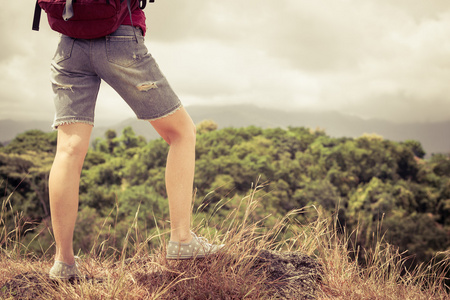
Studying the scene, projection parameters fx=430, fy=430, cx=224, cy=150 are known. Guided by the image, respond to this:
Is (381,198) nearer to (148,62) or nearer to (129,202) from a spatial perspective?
(129,202)

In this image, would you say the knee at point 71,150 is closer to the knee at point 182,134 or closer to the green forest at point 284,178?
the knee at point 182,134

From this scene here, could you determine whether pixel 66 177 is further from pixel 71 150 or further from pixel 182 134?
pixel 182 134

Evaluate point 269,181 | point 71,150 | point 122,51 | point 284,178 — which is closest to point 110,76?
point 122,51

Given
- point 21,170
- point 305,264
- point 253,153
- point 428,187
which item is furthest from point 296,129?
point 305,264

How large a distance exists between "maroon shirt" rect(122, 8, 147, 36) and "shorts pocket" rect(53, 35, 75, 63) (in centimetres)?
23

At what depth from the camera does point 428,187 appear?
1352 inches

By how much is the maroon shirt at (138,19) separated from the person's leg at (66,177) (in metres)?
0.44

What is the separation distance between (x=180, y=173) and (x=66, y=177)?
447 mm

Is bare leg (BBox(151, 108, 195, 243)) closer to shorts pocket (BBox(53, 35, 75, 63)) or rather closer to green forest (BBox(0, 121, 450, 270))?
shorts pocket (BBox(53, 35, 75, 63))

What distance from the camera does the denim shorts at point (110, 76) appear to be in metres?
1.64

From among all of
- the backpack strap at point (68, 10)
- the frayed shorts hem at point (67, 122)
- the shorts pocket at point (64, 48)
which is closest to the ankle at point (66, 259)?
the frayed shorts hem at point (67, 122)

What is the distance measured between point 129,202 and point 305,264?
2656cm

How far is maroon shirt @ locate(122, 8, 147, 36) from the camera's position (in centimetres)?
167

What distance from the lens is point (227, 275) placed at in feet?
5.96
